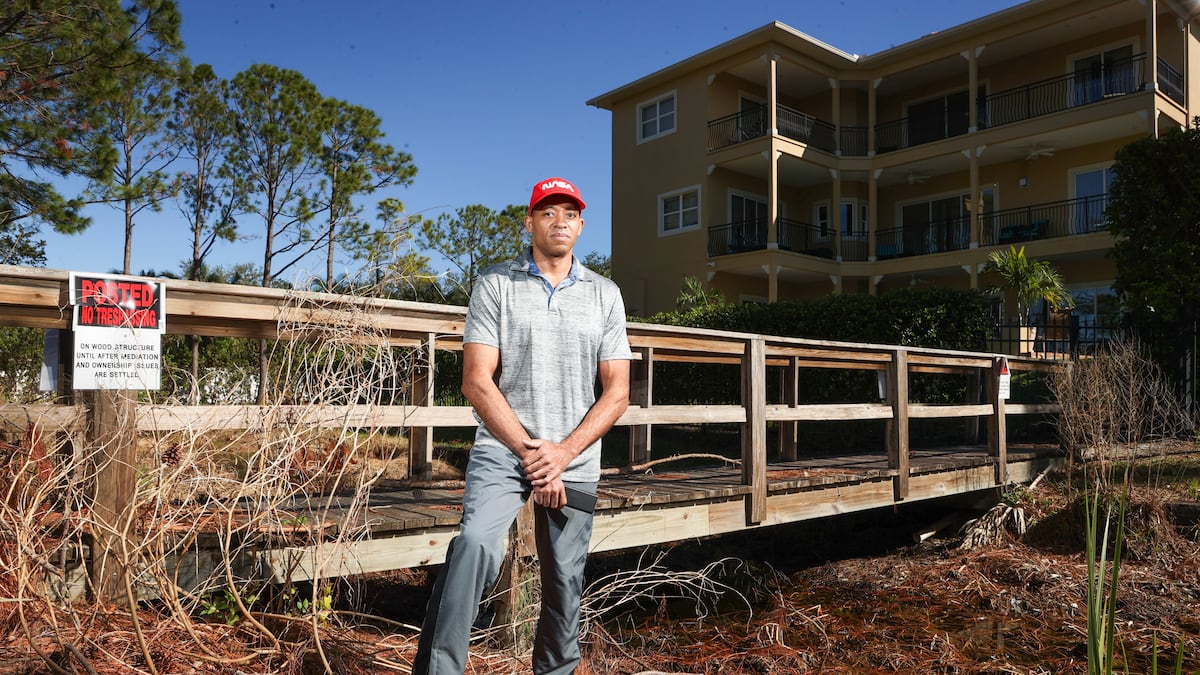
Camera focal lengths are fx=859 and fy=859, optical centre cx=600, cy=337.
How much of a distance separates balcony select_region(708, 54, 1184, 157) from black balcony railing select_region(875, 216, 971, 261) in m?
2.39

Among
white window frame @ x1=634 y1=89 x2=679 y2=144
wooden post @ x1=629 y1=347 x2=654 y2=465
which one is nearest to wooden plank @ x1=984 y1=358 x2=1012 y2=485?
wooden post @ x1=629 y1=347 x2=654 y2=465

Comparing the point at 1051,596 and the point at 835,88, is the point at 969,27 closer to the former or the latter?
the point at 835,88

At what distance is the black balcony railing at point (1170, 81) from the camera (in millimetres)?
20594

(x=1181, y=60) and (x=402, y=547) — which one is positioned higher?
A: (x=1181, y=60)

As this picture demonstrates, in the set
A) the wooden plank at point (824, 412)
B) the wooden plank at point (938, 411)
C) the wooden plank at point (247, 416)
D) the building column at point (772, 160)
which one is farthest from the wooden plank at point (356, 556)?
the building column at point (772, 160)

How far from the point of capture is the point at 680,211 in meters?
25.8

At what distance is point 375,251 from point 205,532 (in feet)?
5.25

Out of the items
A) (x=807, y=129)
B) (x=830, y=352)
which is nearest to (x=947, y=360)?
(x=830, y=352)

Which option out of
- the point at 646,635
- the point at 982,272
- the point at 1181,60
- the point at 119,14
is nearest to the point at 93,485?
the point at 646,635

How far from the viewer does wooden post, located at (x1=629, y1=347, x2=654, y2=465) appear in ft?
24.7

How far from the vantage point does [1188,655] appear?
5656 millimetres

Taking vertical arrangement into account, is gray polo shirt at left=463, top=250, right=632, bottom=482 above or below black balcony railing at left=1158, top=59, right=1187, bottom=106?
below

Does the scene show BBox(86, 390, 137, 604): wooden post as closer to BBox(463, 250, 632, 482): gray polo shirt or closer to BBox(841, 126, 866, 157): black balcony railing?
BBox(463, 250, 632, 482): gray polo shirt

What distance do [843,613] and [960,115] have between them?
20775 millimetres
